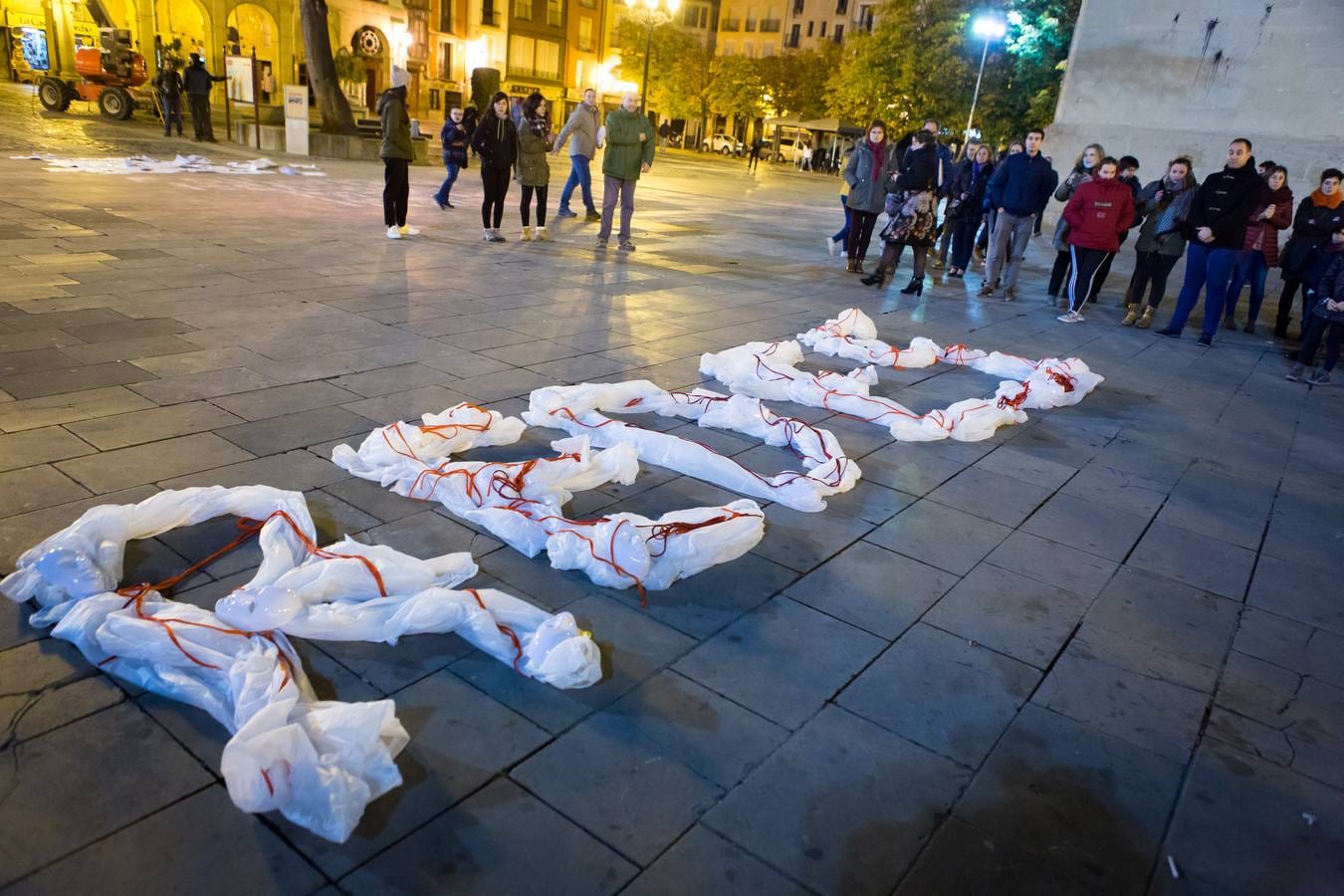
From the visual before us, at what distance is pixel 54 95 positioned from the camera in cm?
2427

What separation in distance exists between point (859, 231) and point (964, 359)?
4.49 meters

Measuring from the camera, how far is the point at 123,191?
1248 cm

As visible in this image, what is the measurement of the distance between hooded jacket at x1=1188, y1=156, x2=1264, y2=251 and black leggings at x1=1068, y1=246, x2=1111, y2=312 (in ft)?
3.98

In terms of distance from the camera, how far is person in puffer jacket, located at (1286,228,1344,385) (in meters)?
7.60

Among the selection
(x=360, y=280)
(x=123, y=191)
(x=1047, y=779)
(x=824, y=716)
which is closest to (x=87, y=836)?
(x=824, y=716)

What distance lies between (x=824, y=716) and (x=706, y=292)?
7.12 metres

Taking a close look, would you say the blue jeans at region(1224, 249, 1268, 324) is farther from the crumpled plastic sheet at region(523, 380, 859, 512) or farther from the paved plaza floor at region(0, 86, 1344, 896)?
the crumpled plastic sheet at region(523, 380, 859, 512)

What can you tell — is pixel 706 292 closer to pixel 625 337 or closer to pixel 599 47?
pixel 625 337

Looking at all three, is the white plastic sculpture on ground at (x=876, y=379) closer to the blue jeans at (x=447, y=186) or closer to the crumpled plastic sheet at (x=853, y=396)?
the crumpled plastic sheet at (x=853, y=396)

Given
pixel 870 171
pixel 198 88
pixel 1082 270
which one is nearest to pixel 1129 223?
pixel 1082 270

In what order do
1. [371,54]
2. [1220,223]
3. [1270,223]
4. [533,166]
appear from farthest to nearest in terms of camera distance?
[371,54]
[533,166]
[1270,223]
[1220,223]

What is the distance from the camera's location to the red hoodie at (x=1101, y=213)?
9336mm

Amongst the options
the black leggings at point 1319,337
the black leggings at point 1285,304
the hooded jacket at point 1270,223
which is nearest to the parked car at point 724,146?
the black leggings at point 1285,304

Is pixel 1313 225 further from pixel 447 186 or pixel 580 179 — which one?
pixel 447 186
